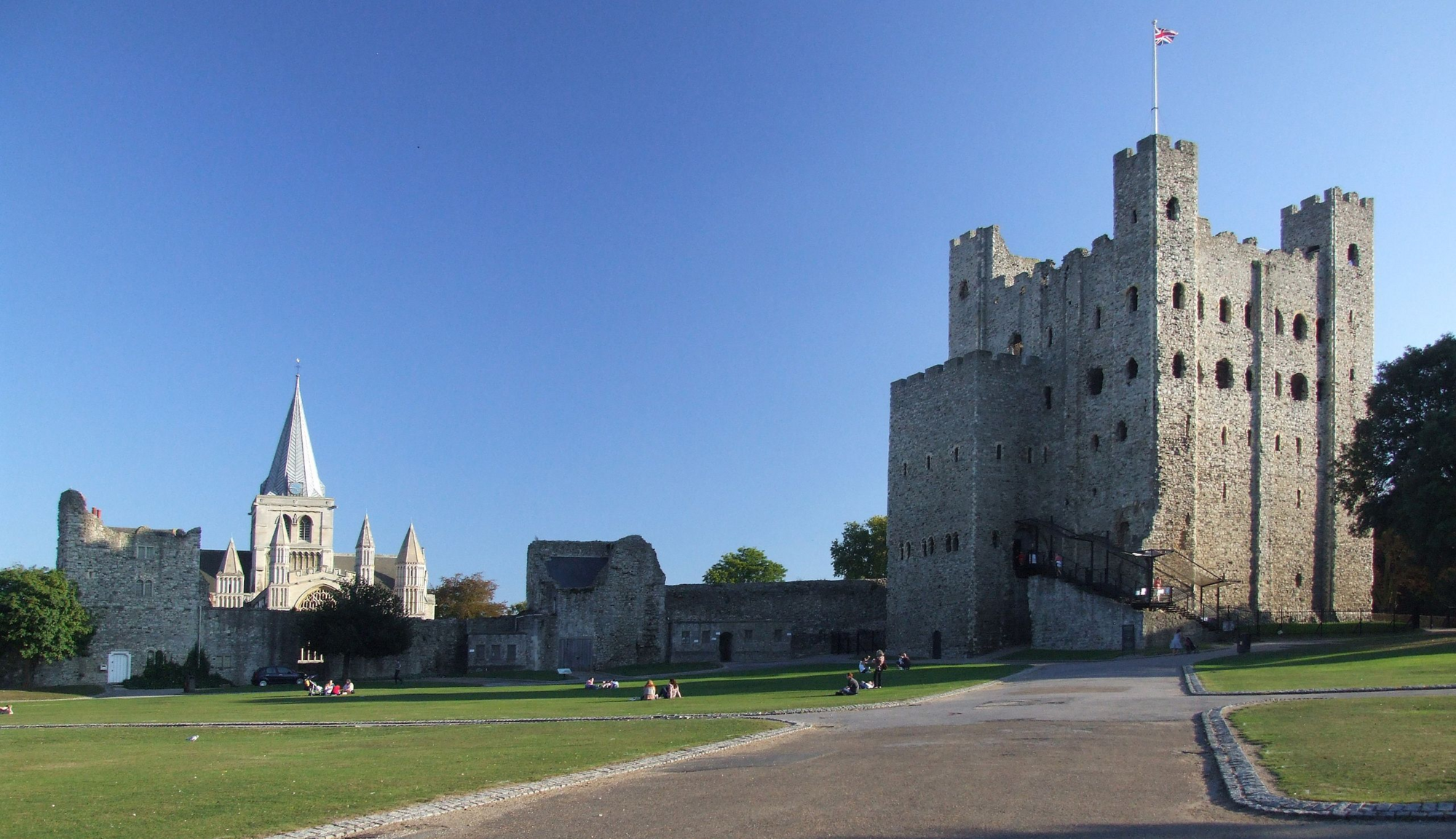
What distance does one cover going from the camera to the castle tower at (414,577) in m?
113

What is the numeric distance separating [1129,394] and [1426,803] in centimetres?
4021

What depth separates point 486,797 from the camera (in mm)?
14898

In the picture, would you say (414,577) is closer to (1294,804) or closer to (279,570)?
(279,570)

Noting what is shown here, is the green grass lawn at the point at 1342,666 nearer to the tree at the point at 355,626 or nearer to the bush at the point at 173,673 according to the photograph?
the tree at the point at 355,626

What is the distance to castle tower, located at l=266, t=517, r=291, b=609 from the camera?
376ft

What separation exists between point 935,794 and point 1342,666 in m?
22.1

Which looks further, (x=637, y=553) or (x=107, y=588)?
(x=637, y=553)

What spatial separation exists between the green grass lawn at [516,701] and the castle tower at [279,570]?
2788 inches

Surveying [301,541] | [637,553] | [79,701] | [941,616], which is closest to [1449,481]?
[941,616]

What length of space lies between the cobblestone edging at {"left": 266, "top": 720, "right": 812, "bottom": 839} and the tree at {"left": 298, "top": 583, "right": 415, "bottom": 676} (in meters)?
40.1

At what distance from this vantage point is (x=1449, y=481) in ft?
130

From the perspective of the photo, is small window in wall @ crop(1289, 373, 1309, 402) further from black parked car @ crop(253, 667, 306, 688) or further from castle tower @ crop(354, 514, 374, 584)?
castle tower @ crop(354, 514, 374, 584)

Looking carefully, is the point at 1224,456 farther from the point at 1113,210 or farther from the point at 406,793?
the point at 406,793

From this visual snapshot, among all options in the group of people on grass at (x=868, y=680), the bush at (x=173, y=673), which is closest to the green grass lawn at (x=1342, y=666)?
the group of people on grass at (x=868, y=680)
